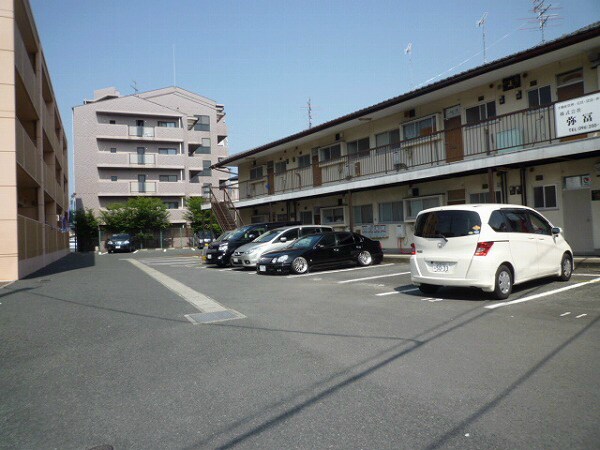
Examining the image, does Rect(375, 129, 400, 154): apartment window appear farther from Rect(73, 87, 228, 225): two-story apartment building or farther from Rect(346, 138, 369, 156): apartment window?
Rect(73, 87, 228, 225): two-story apartment building

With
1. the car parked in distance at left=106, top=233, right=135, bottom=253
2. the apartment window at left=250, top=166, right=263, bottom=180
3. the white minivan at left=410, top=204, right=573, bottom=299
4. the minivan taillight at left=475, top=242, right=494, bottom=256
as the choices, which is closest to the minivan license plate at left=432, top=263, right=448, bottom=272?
the white minivan at left=410, top=204, right=573, bottom=299

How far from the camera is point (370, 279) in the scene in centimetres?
1186

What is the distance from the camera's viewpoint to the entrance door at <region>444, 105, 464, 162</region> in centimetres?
1518

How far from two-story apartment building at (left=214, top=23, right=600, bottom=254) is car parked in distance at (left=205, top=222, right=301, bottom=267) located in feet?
9.75

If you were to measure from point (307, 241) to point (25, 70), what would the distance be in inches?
528

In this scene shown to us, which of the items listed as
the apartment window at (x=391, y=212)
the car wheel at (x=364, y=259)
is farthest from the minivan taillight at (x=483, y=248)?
the apartment window at (x=391, y=212)

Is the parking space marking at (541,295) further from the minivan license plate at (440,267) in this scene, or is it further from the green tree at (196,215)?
the green tree at (196,215)

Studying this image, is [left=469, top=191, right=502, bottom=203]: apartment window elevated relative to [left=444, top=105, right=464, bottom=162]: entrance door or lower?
lower

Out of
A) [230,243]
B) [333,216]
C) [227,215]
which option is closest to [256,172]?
[227,215]

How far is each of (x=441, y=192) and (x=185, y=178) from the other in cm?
4230

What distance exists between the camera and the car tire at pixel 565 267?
9.59 meters

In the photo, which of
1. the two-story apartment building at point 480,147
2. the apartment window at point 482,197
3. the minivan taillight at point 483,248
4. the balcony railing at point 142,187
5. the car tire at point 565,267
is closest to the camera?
the minivan taillight at point 483,248

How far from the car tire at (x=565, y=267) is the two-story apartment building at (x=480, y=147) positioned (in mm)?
3097

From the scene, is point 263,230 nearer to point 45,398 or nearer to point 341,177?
point 341,177
